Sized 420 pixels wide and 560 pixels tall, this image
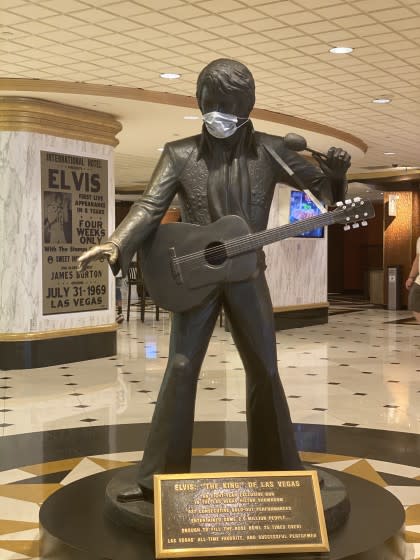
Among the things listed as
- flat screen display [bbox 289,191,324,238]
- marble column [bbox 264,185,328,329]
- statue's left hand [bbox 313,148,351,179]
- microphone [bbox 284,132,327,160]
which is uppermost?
flat screen display [bbox 289,191,324,238]

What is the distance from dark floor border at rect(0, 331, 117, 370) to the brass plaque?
6268 mm

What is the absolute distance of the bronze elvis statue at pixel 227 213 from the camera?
3.47 metres

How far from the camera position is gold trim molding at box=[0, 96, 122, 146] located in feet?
29.7

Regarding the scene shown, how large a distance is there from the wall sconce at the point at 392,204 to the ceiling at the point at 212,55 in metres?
8.10

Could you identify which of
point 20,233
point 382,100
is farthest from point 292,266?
point 20,233

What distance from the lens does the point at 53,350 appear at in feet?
31.0

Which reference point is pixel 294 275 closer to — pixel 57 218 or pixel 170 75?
pixel 57 218

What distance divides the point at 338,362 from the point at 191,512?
7120 millimetres

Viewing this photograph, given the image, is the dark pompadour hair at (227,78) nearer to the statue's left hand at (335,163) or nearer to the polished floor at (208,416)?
the statue's left hand at (335,163)

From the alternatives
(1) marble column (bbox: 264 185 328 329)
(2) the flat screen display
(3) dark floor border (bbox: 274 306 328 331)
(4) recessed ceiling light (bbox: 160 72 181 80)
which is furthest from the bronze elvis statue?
(2) the flat screen display

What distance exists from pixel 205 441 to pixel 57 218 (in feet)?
15.6

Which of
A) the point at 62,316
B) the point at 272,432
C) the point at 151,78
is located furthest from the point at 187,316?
the point at 62,316

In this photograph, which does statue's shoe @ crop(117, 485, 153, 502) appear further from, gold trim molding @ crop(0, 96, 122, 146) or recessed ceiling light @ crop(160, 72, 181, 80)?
gold trim molding @ crop(0, 96, 122, 146)

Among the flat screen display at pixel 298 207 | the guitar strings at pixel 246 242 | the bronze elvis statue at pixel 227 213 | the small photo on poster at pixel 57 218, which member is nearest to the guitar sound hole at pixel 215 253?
the guitar strings at pixel 246 242
